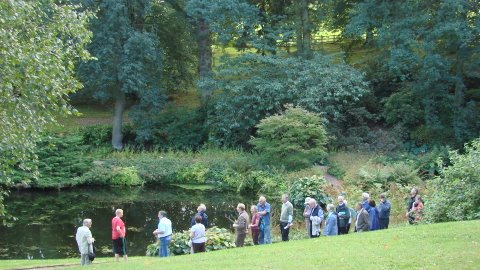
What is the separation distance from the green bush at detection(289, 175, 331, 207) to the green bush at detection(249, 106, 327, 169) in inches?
139

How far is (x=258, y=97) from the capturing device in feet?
109

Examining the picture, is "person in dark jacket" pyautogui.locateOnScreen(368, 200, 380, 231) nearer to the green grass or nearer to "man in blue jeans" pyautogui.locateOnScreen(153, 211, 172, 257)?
the green grass

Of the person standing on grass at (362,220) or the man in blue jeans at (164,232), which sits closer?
the man in blue jeans at (164,232)

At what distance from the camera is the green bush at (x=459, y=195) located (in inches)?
677

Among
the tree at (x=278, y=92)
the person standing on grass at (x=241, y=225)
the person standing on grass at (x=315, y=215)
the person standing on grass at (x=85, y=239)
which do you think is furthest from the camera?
the tree at (x=278, y=92)

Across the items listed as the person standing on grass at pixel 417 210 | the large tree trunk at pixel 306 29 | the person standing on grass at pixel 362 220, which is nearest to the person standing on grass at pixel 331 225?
the person standing on grass at pixel 362 220

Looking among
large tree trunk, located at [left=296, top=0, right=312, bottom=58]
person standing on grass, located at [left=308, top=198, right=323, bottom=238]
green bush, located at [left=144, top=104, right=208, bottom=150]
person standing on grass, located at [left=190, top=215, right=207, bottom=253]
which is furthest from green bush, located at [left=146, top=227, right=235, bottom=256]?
large tree trunk, located at [left=296, top=0, right=312, bottom=58]

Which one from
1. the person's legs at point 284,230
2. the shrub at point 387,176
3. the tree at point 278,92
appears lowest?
the person's legs at point 284,230

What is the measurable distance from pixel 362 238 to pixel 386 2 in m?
21.5

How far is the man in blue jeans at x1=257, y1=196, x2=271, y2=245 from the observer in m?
17.4

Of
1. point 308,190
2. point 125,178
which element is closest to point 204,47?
point 125,178

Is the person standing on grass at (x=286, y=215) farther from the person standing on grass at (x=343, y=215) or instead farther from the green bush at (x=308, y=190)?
the green bush at (x=308, y=190)

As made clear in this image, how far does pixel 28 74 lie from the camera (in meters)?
12.4

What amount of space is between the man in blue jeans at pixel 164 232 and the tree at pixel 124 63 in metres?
19.5
